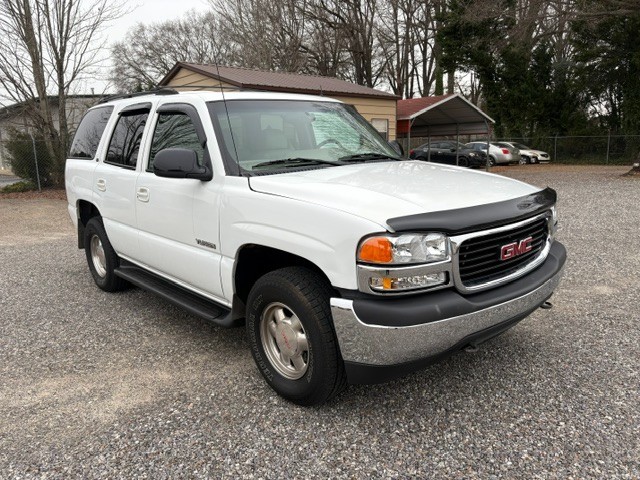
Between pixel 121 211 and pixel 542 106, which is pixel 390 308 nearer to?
pixel 121 211

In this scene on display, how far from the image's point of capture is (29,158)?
16.3 metres

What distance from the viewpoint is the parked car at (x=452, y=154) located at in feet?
80.8

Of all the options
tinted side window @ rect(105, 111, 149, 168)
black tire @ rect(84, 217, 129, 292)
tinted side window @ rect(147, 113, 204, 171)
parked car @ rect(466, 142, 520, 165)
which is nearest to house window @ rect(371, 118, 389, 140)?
parked car @ rect(466, 142, 520, 165)

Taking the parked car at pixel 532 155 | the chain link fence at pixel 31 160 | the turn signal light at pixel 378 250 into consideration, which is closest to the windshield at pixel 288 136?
the turn signal light at pixel 378 250

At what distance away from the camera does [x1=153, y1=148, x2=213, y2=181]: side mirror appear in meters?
3.21

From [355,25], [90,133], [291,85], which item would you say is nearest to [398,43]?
[355,25]

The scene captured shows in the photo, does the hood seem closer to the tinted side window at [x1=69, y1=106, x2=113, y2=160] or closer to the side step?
the side step

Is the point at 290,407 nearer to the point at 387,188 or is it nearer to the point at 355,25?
the point at 387,188

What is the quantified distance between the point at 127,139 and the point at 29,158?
556 inches

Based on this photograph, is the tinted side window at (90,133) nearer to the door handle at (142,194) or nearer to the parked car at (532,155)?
the door handle at (142,194)

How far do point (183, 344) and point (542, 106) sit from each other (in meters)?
28.8

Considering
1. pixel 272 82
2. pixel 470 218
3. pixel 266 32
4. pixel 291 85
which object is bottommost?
pixel 470 218

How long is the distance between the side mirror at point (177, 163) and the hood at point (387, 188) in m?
0.41

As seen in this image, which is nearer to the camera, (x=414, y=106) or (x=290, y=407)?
(x=290, y=407)
